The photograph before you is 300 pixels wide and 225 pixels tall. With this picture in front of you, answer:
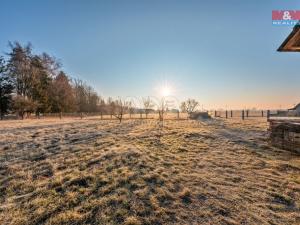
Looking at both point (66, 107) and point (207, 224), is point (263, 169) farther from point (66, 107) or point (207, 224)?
point (66, 107)

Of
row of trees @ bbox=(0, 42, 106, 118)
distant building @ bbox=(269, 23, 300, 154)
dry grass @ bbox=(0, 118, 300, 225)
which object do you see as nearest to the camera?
dry grass @ bbox=(0, 118, 300, 225)

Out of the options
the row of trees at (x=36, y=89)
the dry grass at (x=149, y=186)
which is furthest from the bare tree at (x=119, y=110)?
the dry grass at (x=149, y=186)

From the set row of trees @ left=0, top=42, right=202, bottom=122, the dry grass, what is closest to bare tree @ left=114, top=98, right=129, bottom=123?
row of trees @ left=0, top=42, right=202, bottom=122

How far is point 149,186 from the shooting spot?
3.95m

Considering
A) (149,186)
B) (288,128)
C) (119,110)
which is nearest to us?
(149,186)

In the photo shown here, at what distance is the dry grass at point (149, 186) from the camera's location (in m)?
2.96

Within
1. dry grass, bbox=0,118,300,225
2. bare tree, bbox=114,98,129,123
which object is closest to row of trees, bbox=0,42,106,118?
bare tree, bbox=114,98,129,123

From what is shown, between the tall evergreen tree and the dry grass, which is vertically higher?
the tall evergreen tree

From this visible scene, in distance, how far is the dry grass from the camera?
2.96 metres

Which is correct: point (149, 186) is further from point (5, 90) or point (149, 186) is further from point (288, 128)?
point (5, 90)

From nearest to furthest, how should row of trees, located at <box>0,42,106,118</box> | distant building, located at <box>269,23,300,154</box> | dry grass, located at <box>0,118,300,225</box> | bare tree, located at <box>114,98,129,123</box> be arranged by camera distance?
dry grass, located at <box>0,118,300,225</box>
distant building, located at <box>269,23,300,154</box>
bare tree, located at <box>114,98,129,123</box>
row of trees, located at <box>0,42,106,118</box>

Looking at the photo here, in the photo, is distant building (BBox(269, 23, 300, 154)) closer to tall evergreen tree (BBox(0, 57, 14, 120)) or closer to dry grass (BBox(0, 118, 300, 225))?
dry grass (BBox(0, 118, 300, 225))

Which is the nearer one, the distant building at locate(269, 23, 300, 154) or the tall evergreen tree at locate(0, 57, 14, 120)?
the distant building at locate(269, 23, 300, 154)

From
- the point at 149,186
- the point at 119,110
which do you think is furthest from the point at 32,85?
the point at 149,186
